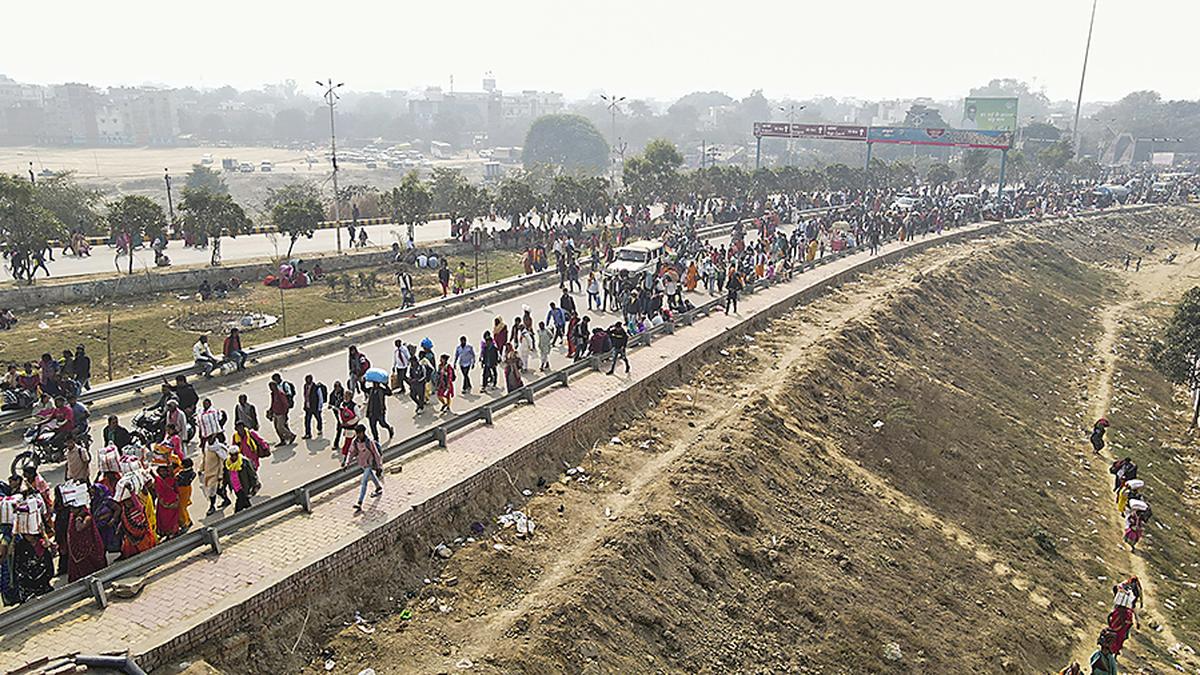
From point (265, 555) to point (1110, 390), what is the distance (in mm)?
26887

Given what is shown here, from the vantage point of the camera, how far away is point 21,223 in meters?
24.8

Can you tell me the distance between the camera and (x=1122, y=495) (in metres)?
18.8

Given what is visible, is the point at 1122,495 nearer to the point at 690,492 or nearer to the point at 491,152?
the point at 690,492

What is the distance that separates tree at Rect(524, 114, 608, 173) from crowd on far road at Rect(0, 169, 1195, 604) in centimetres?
9378

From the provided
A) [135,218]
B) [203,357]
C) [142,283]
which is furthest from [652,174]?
[203,357]

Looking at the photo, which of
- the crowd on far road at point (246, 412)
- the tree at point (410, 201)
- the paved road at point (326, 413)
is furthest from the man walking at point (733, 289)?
the tree at point (410, 201)

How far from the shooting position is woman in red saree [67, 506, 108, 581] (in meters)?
9.28

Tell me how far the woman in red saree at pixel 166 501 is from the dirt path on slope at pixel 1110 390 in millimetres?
13039

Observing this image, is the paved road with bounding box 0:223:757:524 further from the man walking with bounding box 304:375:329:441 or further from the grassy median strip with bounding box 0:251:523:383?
the grassy median strip with bounding box 0:251:523:383

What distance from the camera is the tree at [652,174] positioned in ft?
154

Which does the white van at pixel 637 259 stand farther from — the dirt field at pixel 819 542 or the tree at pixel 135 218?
the tree at pixel 135 218

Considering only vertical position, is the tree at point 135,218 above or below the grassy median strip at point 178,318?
above

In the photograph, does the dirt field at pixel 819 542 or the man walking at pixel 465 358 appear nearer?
the dirt field at pixel 819 542

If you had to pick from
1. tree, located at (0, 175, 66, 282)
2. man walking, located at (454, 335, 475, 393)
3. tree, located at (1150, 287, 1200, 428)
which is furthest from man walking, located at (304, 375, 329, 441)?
tree, located at (1150, 287, 1200, 428)
